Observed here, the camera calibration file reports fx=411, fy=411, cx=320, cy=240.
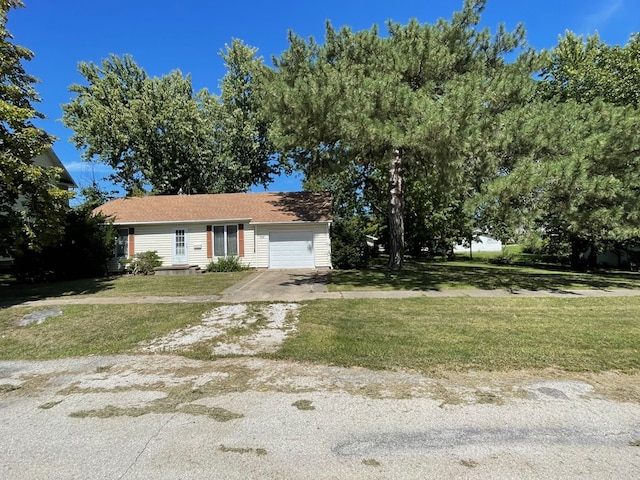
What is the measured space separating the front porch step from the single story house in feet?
2.06

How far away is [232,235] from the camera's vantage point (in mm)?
20250

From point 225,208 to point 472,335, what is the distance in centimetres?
1661

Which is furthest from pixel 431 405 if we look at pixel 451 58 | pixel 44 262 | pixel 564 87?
pixel 564 87

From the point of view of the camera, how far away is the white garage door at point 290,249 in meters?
19.8

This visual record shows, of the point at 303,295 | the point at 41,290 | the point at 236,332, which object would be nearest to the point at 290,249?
the point at 303,295

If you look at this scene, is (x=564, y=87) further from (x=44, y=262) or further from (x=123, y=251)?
(x=44, y=262)

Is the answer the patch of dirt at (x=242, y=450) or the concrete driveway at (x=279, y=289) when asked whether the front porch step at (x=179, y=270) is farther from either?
the patch of dirt at (x=242, y=450)

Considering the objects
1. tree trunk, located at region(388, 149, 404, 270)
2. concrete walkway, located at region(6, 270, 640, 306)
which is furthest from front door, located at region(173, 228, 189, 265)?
tree trunk, located at region(388, 149, 404, 270)

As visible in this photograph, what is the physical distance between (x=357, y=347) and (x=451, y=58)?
10375 mm

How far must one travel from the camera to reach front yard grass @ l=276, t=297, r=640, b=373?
207 inches

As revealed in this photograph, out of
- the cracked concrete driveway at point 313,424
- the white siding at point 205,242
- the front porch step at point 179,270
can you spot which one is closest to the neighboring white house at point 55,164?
the white siding at point 205,242

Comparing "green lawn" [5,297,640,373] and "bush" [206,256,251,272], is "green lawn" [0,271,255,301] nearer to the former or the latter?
"green lawn" [5,297,640,373]

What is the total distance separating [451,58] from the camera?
12617mm

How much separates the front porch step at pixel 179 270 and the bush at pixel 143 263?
0.32 metres
